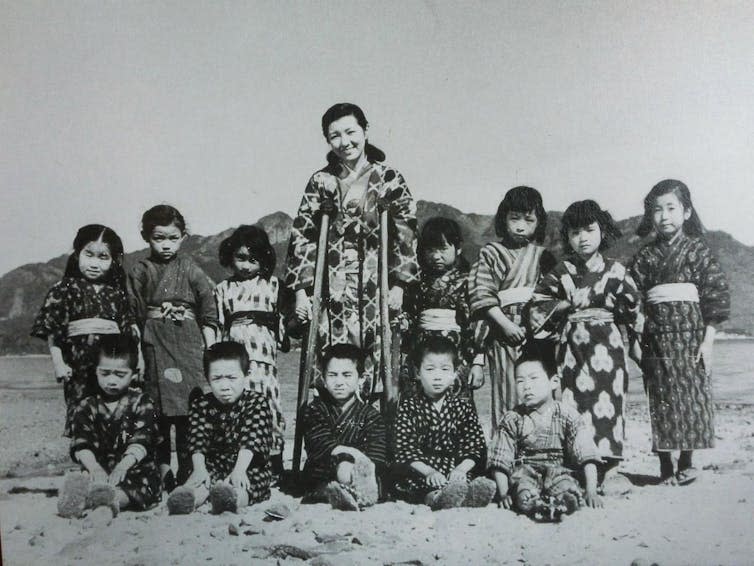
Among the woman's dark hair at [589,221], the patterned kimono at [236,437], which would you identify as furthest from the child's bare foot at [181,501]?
the woman's dark hair at [589,221]

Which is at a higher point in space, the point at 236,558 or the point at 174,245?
the point at 174,245

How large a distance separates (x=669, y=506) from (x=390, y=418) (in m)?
1.56

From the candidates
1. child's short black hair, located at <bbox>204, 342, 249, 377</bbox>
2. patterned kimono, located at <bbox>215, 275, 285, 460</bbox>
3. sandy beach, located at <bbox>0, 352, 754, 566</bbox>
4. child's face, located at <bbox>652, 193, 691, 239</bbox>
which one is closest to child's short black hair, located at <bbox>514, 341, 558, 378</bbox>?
sandy beach, located at <bbox>0, 352, 754, 566</bbox>

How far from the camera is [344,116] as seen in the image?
15.1 ft

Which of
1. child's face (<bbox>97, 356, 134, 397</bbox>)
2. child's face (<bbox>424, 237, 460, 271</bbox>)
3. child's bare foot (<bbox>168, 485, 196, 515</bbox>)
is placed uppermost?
child's face (<bbox>424, 237, 460, 271</bbox>)

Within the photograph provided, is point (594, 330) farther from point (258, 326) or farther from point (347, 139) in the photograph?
point (258, 326)

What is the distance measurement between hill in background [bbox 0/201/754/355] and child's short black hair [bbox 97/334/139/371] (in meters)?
0.45

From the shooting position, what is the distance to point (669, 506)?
4188 millimetres

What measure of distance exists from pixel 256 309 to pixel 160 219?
822mm

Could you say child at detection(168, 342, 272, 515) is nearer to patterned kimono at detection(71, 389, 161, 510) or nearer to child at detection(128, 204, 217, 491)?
child at detection(128, 204, 217, 491)

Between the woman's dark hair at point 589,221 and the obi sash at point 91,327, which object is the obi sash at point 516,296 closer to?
the woman's dark hair at point 589,221

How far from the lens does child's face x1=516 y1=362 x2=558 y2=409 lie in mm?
4309

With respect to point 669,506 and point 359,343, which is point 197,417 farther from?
point 669,506

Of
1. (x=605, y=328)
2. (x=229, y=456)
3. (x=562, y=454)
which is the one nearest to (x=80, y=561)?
(x=229, y=456)
